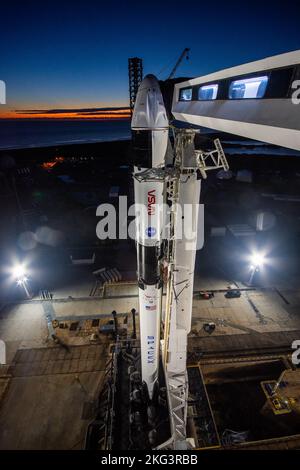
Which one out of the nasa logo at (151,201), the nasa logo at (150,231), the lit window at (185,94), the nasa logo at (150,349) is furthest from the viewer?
the lit window at (185,94)

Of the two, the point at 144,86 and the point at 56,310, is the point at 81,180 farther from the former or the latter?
the point at 144,86

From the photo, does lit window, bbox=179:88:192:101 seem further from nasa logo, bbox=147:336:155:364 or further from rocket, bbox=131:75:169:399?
nasa logo, bbox=147:336:155:364

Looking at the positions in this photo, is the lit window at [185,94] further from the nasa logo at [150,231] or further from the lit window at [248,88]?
the nasa logo at [150,231]

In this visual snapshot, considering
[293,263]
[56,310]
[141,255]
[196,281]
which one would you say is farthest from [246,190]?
[141,255]

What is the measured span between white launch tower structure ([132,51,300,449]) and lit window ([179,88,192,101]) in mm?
6283

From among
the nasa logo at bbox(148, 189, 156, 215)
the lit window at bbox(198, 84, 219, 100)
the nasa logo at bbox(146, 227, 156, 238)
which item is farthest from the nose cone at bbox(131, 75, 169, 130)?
the lit window at bbox(198, 84, 219, 100)

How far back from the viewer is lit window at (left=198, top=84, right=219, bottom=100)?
12566 mm

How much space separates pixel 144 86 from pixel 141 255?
5.40 m

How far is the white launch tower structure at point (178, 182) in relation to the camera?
7.15 meters

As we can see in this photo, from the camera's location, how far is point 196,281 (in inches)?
933

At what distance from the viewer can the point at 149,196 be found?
7.79m

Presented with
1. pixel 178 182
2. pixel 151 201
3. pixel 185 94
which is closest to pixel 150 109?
pixel 178 182

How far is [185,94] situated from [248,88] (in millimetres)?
10841

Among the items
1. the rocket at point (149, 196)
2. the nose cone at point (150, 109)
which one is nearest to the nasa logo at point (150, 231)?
the rocket at point (149, 196)
